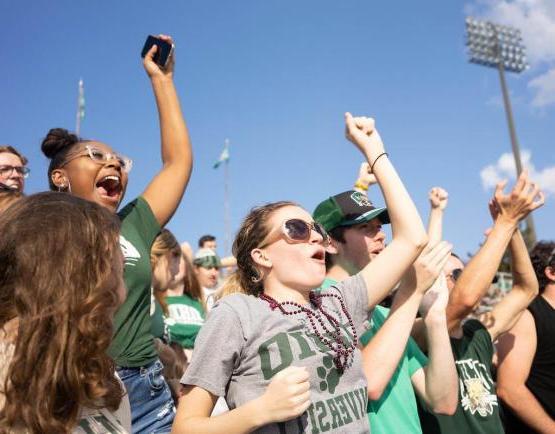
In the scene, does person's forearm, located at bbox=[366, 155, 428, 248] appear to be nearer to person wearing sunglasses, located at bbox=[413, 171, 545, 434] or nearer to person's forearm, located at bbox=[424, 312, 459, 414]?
person's forearm, located at bbox=[424, 312, 459, 414]

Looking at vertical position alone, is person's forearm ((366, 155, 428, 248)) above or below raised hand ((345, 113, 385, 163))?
below

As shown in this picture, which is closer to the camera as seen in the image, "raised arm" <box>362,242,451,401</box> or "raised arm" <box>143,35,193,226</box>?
"raised arm" <box>362,242,451,401</box>

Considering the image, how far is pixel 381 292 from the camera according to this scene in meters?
2.51

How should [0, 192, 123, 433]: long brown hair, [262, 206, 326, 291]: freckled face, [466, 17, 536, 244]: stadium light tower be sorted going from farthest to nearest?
[466, 17, 536, 244]: stadium light tower, [262, 206, 326, 291]: freckled face, [0, 192, 123, 433]: long brown hair

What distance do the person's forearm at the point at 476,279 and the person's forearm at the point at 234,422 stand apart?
1849mm

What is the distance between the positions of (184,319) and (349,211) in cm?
296

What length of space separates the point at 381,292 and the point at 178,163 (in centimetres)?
119

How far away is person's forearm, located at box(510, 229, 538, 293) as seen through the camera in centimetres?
404

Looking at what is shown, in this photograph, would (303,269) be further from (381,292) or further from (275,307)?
(381,292)

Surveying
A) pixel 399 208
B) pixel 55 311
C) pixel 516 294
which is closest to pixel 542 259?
pixel 516 294

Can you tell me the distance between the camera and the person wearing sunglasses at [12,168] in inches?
129

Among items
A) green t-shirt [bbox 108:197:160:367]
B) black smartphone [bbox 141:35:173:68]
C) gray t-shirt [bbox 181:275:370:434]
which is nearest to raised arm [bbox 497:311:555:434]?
gray t-shirt [bbox 181:275:370:434]

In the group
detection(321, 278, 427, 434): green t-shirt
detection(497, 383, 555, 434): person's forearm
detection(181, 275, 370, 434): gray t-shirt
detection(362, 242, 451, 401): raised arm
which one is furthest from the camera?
detection(497, 383, 555, 434): person's forearm

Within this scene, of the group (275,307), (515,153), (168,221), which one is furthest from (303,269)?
(515,153)
